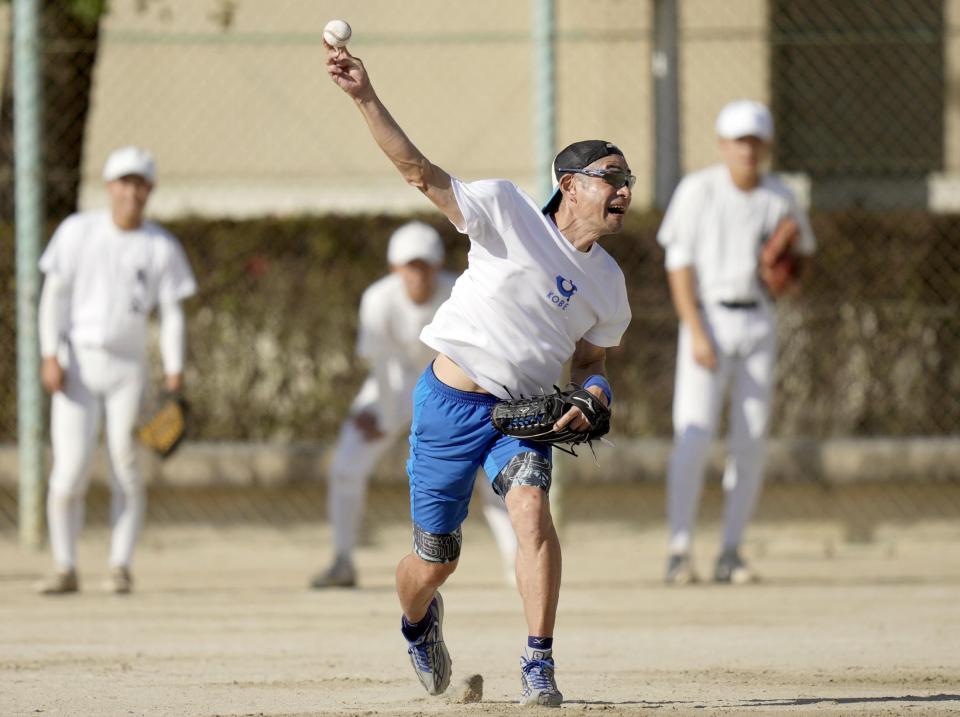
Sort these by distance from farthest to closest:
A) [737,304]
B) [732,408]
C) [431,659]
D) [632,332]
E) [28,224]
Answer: [632,332], [28,224], [732,408], [737,304], [431,659]

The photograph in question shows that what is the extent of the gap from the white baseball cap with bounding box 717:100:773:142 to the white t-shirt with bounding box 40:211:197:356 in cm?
274

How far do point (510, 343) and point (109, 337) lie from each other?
132 inches

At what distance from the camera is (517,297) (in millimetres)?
5230

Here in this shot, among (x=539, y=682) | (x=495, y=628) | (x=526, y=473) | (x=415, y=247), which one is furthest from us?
(x=415, y=247)

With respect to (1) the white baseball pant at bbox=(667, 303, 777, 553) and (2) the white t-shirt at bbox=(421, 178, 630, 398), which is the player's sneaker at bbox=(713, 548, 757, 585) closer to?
(1) the white baseball pant at bbox=(667, 303, 777, 553)

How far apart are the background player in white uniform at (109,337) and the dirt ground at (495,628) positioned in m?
0.42

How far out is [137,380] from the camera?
8.13 metres

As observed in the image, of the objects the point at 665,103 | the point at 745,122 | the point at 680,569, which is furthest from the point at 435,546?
the point at 665,103

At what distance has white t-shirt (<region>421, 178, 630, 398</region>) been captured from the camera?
17.1ft

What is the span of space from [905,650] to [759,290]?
248 cm

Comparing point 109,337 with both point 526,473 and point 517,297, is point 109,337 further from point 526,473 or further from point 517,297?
point 526,473

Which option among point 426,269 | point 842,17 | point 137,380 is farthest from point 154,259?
point 842,17

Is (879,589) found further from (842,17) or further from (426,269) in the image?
(842,17)

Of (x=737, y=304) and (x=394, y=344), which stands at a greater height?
(x=737, y=304)
